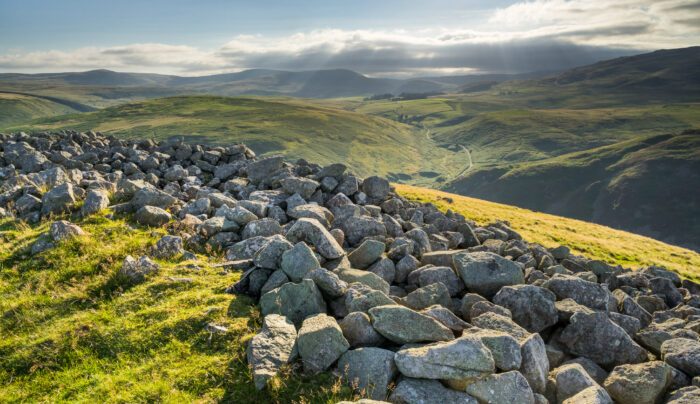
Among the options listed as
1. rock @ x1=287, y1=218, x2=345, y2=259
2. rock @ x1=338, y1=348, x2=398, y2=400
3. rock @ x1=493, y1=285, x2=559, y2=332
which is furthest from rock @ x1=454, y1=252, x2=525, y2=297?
rock @ x1=338, y1=348, x2=398, y2=400

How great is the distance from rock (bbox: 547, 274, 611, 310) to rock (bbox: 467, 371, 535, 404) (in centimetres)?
857

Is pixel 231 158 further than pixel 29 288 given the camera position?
Yes

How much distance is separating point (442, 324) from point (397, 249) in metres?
6.71

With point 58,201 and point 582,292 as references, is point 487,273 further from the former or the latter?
point 58,201

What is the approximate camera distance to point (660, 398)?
9.75 m

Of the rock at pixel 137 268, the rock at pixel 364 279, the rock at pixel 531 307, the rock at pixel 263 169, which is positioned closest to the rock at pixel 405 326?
the rock at pixel 364 279

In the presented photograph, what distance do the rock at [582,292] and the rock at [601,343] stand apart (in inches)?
120

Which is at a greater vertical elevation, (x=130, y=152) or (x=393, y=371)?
(x=130, y=152)

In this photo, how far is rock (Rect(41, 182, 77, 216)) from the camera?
16.8 meters

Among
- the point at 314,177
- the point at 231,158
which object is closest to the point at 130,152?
the point at 231,158

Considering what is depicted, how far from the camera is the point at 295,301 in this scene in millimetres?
10930

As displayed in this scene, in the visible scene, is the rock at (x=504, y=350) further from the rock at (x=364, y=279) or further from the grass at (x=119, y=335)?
the rock at (x=364, y=279)

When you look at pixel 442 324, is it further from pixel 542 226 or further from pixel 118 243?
pixel 542 226

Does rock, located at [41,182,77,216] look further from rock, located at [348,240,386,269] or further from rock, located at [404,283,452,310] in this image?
rock, located at [404,283,452,310]
